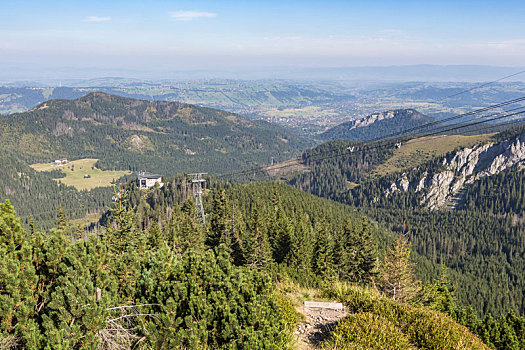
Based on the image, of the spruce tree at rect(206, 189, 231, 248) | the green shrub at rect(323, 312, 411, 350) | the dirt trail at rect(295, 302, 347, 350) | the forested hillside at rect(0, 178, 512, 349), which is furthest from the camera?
the spruce tree at rect(206, 189, 231, 248)

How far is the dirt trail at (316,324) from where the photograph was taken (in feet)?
52.7

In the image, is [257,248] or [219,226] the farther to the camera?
[219,226]

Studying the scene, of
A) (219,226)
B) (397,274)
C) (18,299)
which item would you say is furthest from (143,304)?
(219,226)

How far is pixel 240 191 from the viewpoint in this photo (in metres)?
147

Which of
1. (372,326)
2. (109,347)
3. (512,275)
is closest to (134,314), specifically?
(109,347)

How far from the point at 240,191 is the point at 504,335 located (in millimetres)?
111908

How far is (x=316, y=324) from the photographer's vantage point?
18.0m

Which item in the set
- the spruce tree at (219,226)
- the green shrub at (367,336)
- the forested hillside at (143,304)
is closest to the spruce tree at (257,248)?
the spruce tree at (219,226)

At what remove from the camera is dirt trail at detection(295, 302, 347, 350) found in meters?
16.1

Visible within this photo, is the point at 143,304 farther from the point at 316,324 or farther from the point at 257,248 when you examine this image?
the point at 257,248

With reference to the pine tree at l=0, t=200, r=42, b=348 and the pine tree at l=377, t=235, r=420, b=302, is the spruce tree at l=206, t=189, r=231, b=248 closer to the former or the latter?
the pine tree at l=377, t=235, r=420, b=302

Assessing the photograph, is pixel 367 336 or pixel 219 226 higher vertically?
pixel 367 336

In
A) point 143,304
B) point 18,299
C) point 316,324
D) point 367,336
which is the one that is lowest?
point 316,324

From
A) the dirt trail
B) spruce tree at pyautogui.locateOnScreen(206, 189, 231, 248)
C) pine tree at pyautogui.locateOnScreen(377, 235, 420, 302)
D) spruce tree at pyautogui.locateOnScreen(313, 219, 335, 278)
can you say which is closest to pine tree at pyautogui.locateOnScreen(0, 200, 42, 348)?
the dirt trail
